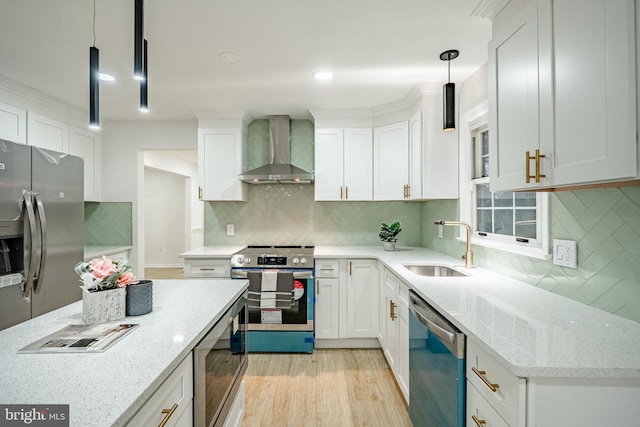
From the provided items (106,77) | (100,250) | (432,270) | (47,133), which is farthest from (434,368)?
(47,133)

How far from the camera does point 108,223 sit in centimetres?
402

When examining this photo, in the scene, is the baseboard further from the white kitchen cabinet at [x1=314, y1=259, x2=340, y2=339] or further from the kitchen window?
the kitchen window

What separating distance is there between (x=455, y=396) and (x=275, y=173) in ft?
8.56

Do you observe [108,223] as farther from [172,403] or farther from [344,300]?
[172,403]

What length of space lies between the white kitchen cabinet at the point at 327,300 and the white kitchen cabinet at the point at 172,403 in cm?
215

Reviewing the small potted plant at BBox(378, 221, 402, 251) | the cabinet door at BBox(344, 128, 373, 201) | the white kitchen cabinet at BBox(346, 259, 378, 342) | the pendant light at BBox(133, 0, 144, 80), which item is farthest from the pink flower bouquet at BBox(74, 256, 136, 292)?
the small potted plant at BBox(378, 221, 402, 251)

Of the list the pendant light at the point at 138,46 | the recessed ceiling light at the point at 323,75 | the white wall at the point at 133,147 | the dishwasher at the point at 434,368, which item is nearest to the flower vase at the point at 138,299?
the pendant light at the point at 138,46

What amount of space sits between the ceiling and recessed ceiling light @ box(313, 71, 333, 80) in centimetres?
5

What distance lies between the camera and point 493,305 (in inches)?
60.2

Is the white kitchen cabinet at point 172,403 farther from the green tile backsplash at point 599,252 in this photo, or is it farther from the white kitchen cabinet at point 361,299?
the white kitchen cabinet at point 361,299

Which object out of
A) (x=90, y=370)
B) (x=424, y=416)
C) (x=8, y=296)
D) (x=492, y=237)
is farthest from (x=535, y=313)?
(x=8, y=296)

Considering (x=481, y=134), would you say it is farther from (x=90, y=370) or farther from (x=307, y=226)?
(x=90, y=370)

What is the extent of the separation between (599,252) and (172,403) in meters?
1.74

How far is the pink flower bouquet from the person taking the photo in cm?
122
